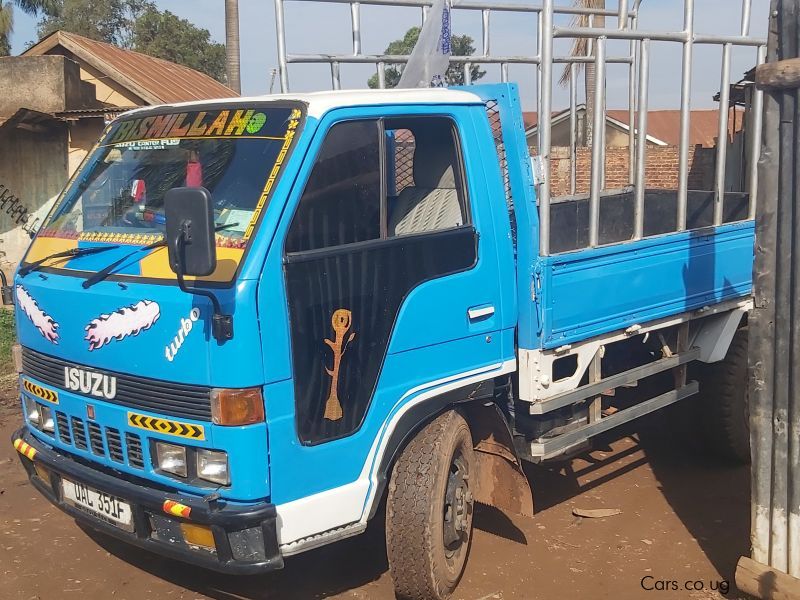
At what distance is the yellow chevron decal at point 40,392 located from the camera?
3318mm

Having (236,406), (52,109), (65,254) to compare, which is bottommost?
(236,406)

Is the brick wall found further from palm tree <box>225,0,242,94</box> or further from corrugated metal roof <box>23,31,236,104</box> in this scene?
palm tree <box>225,0,242,94</box>

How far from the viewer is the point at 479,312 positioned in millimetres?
3484

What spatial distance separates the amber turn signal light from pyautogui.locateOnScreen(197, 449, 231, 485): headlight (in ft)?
0.44

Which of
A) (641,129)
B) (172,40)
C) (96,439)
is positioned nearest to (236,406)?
(96,439)

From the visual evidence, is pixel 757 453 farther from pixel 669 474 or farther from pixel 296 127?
pixel 296 127

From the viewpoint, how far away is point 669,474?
5.10m

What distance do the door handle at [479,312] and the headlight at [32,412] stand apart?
6.30 feet

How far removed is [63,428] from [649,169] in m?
8.66

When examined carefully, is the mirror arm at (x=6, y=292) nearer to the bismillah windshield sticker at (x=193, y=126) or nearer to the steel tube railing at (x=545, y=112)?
the bismillah windshield sticker at (x=193, y=126)

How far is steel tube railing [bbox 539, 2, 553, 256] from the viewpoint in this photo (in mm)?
3527

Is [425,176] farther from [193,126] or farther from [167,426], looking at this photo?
[167,426]

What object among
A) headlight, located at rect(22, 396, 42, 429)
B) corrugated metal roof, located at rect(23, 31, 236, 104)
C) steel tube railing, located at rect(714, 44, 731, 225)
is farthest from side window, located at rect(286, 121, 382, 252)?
corrugated metal roof, located at rect(23, 31, 236, 104)

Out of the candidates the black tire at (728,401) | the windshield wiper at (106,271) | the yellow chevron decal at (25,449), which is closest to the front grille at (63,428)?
the yellow chevron decal at (25,449)
